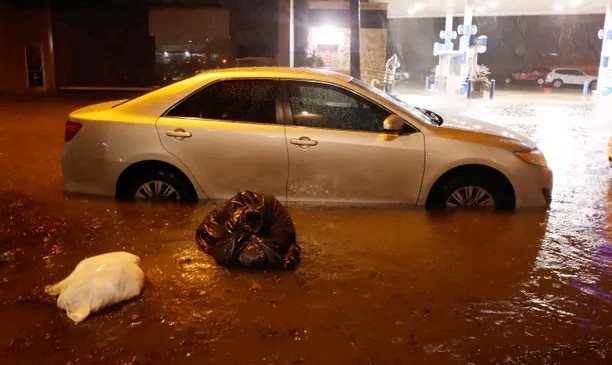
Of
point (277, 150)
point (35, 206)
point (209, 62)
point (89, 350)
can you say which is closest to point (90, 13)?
point (209, 62)

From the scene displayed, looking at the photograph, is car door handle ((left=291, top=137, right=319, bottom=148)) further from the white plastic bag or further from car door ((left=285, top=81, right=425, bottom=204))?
the white plastic bag

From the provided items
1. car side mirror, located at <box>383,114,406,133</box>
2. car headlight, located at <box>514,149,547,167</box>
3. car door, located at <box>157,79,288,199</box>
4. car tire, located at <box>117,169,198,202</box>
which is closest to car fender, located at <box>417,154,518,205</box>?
car headlight, located at <box>514,149,547,167</box>

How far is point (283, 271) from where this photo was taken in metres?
4.54

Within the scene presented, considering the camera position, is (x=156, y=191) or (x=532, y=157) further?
(x=156, y=191)

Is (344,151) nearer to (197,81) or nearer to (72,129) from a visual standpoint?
(197,81)

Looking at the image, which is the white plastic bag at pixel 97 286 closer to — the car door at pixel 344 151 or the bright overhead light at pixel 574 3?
the car door at pixel 344 151

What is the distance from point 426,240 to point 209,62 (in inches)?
701

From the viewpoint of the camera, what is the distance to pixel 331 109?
569 centimetres

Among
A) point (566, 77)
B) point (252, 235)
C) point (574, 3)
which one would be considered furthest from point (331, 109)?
point (566, 77)

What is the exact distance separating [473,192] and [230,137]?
7.86 feet

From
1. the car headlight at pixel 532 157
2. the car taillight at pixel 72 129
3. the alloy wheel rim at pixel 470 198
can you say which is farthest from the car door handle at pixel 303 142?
the car taillight at pixel 72 129

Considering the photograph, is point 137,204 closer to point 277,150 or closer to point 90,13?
point 277,150

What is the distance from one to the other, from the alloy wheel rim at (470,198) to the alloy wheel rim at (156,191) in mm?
2696

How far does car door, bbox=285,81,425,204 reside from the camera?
219 inches
